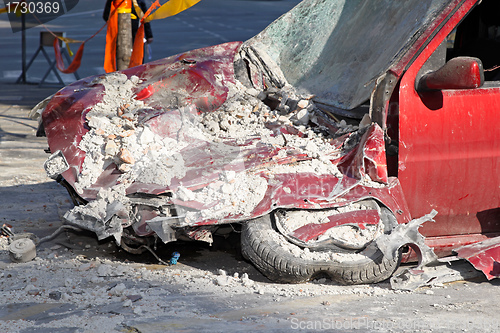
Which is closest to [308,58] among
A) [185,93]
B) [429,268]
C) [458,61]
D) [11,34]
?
[185,93]

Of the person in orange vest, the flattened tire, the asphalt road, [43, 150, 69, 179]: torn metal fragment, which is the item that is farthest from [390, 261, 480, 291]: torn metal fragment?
the asphalt road

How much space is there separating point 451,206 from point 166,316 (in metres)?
1.90

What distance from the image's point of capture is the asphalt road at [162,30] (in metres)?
13.5

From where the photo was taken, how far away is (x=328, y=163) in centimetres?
377

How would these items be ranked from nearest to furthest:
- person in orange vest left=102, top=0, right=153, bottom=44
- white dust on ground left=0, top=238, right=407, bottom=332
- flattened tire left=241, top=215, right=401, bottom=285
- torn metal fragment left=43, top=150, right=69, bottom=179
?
white dust on ground left=0, top=238, right=407, bottom=332
flattened tire left=241, top=215, right=401, bottom=285
torn metal fragment left=43, top=150, right=69, bottom=179
person in orange vest left=102, top=0, right=153, bottom=44

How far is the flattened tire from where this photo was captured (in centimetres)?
355

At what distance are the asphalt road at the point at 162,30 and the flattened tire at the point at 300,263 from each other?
30.5 ft

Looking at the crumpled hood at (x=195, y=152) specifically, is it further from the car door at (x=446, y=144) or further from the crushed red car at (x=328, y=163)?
the car door at (x=446, y=144)

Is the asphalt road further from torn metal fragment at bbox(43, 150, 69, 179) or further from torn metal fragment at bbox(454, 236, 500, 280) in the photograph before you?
torn metal fragment at bbox(454, 236, 500, 280)

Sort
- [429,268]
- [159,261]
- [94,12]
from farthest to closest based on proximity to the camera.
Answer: [94,12] → [159,261] → [429,268]

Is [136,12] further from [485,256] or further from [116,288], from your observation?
[485,256]

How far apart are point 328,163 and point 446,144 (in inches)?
28.3

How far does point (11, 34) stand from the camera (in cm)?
1808

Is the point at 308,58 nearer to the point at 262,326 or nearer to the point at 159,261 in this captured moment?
the point at 159,261
